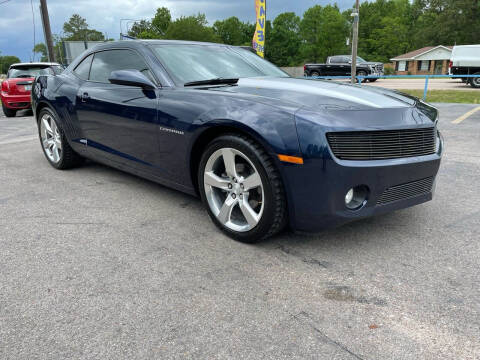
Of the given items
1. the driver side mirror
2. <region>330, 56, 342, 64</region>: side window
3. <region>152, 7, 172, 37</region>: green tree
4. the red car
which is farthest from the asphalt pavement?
<region>152, 7, 172, 37</region>: green tree

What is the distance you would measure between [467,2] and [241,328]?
3098 inches

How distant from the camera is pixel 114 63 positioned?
3986 mm

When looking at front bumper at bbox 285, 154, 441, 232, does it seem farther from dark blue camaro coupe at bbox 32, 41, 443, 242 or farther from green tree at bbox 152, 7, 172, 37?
green tree at bbox 152, 7, 172, 37

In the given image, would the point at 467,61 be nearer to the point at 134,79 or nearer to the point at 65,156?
the point at 65,156

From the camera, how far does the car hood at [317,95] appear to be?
260cm

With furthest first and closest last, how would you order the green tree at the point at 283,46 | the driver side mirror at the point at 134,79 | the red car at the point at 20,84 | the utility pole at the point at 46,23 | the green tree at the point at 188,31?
the green tree at the point at 283,46, the green tree at the point at 188,31, the utility pole at the point at 46,23, the red car at the point at 20,84, the driver side mirror at the point at 134,79

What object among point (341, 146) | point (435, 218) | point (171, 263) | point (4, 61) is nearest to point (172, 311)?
point (171, 263)

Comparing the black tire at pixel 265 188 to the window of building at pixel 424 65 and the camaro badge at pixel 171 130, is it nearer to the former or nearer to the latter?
the camaro badge at pixel 171 130

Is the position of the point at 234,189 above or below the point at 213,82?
below

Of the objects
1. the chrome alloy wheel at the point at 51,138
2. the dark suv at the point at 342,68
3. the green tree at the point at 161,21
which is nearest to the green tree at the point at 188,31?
the green tree at the point at 161,21

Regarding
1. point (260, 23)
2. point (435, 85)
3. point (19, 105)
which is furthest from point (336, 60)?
point (19, 105)

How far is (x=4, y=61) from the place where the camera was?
138 metres

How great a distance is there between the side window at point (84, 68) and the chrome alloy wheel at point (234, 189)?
2190mm

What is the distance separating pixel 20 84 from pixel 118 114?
31.6ft
